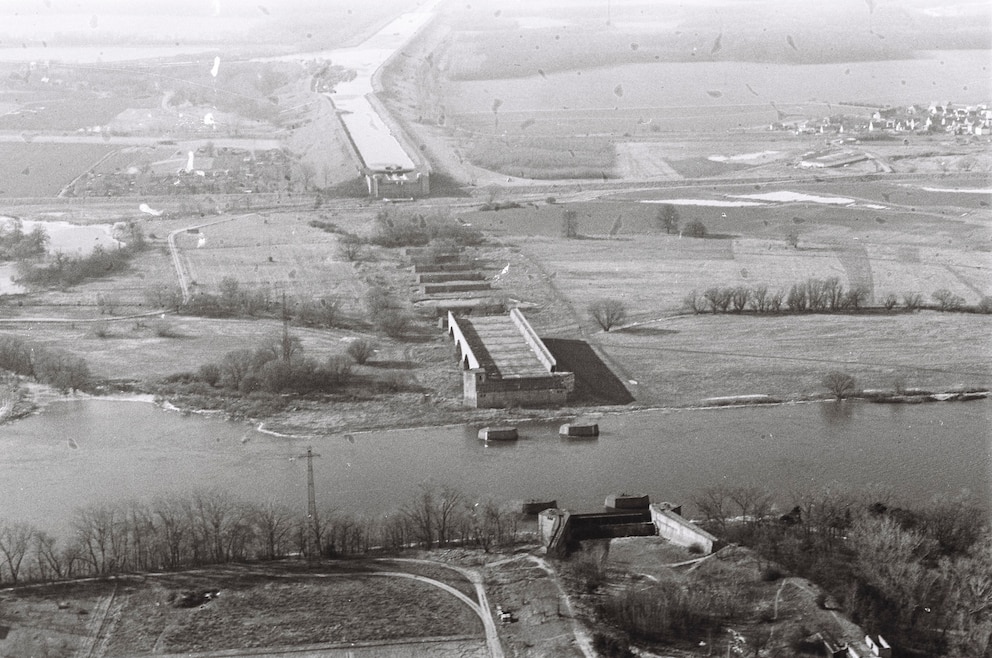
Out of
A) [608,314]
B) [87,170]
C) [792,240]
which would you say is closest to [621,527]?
[608,314]

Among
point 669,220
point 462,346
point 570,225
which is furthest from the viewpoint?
point 669,220

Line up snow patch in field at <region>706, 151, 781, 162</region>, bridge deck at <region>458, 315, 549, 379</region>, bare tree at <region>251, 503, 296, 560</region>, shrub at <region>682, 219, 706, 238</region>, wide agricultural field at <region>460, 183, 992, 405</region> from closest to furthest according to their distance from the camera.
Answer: bare tree at <region>251, 503, 296, 560</region>, bridge deck at <region>458, 315, 549, 379</region>, wide agricultural field at <region>460, 183, 992, 405</region>, shrub at <region>682, 219, 706, 238</region>, snow patch in field at <region>706, 151, 781, 162</region>

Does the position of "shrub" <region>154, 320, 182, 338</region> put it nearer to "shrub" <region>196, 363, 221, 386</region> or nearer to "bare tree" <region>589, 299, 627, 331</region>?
"shrub" <region>196, 363, 221, 386</region>

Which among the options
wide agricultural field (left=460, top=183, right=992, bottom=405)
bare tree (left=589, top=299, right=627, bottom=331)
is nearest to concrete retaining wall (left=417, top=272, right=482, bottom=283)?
wide agricultural field (left=460, top=183, right=992, bottom=405)

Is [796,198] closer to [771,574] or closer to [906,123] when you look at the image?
[906,123]

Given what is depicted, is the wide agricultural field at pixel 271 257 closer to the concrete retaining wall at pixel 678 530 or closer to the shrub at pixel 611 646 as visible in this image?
the concrete retaining wall at pixel 678 530

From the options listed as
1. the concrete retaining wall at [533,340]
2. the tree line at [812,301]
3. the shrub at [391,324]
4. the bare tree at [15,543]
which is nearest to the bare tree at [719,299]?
the tree line at [812,301]

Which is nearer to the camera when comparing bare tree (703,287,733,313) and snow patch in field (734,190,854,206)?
bare tree (703,287,733,313)
